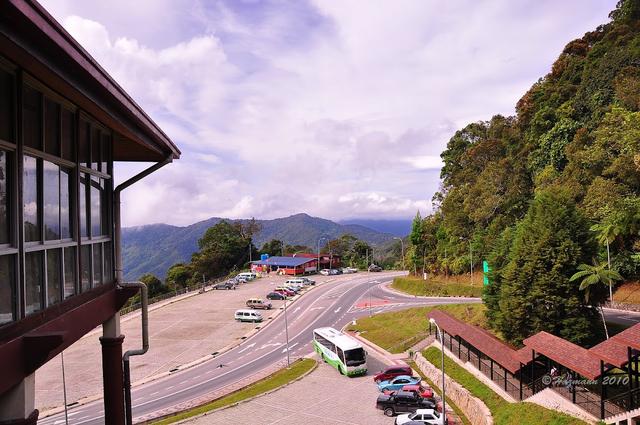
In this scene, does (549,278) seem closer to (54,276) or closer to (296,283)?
(54,276)

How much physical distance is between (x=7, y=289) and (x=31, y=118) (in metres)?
1.82

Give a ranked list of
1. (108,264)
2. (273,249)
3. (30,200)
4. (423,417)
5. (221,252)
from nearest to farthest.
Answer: (30,200), (108,264), (423,417), (221,252), (273,249)

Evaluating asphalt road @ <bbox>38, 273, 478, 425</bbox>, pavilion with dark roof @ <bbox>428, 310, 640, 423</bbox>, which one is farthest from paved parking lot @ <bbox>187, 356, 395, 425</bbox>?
asphalt road @ <bbox>38, 273, 478, 425</bbox>

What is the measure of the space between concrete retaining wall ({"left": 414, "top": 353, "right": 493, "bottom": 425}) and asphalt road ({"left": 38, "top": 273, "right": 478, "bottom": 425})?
14.8m

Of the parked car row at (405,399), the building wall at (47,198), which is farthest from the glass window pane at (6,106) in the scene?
the parked car row at (405,399)

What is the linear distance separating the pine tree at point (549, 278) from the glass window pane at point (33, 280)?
96.4ft

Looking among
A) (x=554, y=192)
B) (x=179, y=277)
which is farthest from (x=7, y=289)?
(x=179, y=277)

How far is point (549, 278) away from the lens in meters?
28.8

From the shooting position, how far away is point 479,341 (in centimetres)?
2662

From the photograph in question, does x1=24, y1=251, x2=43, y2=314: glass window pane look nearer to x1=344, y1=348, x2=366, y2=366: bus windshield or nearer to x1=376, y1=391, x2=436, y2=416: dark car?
x1=376, y1=391, x2=436, y2=416: dark car

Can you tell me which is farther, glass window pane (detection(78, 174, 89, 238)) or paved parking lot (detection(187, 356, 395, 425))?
paved parking lot (detection(187, 356, 395, 425))

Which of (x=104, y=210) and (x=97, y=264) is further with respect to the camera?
(x=104, y=210)

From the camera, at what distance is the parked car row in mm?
22673

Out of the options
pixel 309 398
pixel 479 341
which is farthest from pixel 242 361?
pixel 479 341
